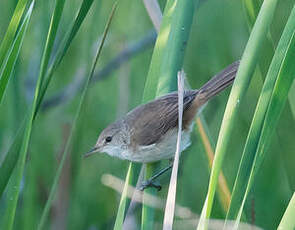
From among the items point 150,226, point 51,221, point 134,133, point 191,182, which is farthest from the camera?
point 191,182

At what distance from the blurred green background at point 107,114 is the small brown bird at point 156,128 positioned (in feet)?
0.64

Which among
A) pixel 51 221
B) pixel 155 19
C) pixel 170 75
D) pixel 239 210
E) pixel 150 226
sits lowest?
pixel 51 221

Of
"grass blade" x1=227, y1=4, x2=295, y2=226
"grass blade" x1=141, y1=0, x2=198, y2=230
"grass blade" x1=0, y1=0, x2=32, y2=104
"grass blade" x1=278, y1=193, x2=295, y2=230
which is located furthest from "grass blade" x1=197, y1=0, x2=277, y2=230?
"grass blade" x1=0, y1=0, x2=32, y2=104

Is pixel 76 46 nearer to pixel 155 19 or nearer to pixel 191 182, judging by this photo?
pixel 191 182

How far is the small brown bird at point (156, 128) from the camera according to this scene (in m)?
3.15

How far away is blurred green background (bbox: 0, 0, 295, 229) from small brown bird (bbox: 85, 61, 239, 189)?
194mm

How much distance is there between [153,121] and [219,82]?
476mm

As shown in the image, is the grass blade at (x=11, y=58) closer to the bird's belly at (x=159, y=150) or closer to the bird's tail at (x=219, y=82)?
the bird's belly at (x=159, y=150)

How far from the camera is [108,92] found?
4.98 metres

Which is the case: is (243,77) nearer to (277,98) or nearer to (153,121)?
(277,98)

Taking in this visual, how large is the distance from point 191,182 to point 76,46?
153cm

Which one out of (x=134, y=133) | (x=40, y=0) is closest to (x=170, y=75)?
(x=134, y=133)

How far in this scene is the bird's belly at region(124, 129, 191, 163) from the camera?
3.06 metres

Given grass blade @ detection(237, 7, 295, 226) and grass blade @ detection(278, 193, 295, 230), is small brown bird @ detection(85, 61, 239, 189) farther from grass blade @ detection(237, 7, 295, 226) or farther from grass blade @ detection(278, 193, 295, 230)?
grass blade @ detection(278, 193, 295, 230)
